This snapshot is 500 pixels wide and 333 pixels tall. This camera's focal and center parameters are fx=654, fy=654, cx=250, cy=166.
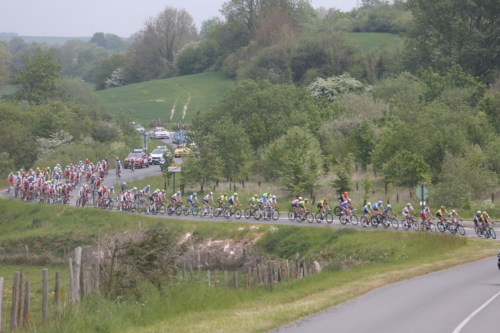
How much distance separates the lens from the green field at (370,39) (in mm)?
133875

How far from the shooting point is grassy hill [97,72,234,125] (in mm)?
134500

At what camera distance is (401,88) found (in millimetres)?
88250

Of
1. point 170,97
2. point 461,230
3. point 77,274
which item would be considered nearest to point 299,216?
point 461,230

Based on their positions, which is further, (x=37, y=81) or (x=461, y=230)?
(x=37, y=81)

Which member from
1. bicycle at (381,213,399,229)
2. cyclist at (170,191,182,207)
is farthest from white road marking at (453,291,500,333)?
cyclist at (170,191,182,207)

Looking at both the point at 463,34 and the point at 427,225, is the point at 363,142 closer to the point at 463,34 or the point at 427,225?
the point at 427,225

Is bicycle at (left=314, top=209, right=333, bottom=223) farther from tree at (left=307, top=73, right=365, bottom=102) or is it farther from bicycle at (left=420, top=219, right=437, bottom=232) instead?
tree at (left=307, top=73, right=365, bottom=102)

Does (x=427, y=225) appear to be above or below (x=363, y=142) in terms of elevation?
below

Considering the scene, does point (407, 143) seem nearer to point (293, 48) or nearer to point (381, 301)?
point (381, 301)

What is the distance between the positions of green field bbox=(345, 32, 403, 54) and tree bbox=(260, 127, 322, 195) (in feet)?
236

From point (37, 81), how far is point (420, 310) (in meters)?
111

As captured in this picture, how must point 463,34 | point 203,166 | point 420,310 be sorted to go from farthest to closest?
point 463,34
point 203,166
point 420,310

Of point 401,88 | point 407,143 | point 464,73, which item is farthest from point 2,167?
point 464,73

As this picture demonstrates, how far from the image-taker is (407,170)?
50.1 meters
